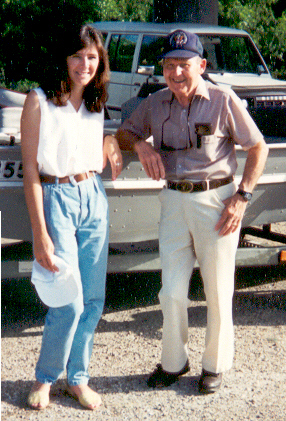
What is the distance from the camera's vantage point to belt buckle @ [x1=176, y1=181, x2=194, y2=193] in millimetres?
3188

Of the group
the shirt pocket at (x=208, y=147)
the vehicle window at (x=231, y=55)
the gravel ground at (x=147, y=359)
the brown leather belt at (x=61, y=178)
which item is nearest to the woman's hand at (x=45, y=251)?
the brown leather belt at (x=61, y=178)

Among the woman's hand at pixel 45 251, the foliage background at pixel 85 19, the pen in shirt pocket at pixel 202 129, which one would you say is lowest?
the foliage background at pixel 85 19

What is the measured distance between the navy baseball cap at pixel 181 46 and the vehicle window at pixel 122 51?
249 inches

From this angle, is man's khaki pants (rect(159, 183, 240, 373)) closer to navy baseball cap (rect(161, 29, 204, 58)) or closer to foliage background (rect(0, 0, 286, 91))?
navy baseball cap (rect(161, 29, 204, 58))

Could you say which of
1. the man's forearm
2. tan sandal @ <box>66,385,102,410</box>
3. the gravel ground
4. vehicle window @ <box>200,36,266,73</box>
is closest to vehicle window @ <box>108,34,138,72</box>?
vehicle window @ <box>200,36,266,73</box>

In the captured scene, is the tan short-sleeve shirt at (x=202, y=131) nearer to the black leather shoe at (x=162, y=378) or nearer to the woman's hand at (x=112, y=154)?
the woman's hand at (x=112, y=154)

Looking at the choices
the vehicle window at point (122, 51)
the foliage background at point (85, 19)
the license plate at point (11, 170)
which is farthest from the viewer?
the foliage background at point (85, 19)

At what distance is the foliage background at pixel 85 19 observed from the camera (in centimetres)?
1620

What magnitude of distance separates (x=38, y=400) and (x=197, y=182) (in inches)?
54.0

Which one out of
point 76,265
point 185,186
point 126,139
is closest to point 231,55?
point 126,139

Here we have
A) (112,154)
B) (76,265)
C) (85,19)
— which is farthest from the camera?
(85,19)

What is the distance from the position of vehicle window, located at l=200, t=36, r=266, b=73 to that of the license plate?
5140mm

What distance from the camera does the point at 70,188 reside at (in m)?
2.96

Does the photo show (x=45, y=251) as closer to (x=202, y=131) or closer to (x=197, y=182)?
(x=197, y=182)
